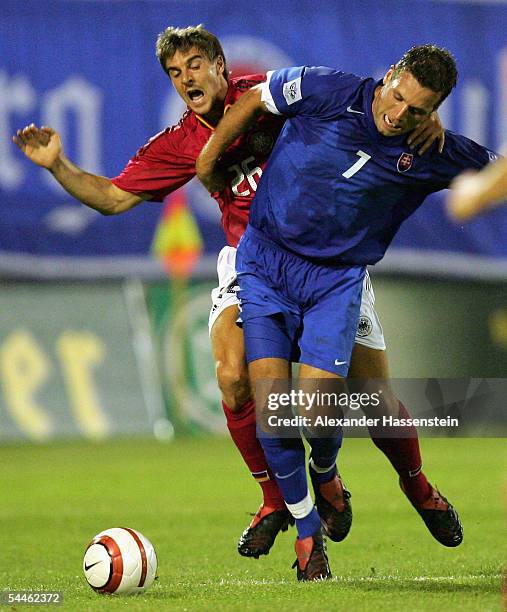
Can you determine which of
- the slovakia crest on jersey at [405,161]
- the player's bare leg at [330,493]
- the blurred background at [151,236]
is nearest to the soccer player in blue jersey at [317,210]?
the slovakia crest on jersey at [405,161]

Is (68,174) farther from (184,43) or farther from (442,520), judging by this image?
(442,520)

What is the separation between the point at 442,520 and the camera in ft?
22.5

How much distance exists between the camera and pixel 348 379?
6863mm

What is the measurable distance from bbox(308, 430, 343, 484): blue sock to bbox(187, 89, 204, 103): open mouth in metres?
1.82

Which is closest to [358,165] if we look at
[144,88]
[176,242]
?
[176,242]

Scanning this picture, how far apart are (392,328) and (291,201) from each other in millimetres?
10605

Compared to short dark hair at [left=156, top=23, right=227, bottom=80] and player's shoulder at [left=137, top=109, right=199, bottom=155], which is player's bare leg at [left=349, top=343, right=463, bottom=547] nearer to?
player's shoulder at [left=137, top=109, right=199, bottom=155]

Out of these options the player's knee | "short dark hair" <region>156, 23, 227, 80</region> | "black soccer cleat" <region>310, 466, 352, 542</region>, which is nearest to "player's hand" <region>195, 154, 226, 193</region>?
"short dark hair" <region>156, 23, 227, 80</region>

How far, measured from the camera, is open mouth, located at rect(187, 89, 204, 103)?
6.63 meters

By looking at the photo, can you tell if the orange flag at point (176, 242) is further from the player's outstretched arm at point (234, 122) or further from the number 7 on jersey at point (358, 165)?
the number 7 on jersey at point (358, 165)

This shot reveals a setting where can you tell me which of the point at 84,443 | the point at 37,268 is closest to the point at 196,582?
the point at 84,443

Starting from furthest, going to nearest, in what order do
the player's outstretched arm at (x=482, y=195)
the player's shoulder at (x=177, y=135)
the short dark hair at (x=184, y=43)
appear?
the player's shoulder at (x=177, y=135) → the short dark hair at (x=184, y=43) → the player's outstretched arm at (x=482, y=195)

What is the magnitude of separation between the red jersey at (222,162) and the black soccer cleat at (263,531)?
1441mm

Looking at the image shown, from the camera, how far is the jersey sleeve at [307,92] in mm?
6105
